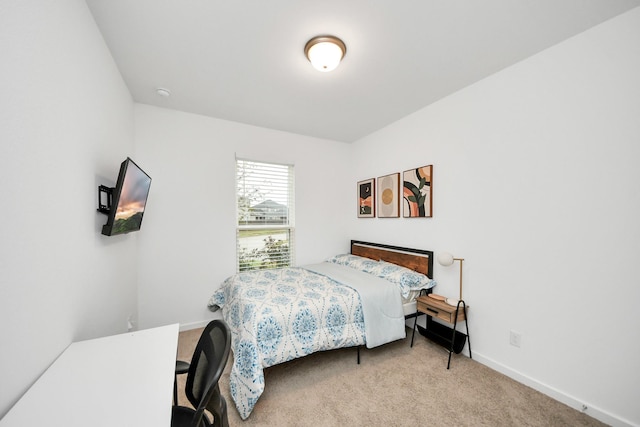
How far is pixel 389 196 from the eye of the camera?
3375mm

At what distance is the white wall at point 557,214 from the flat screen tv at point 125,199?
285cm

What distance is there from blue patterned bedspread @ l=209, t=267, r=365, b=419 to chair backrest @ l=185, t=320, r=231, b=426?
0.66 meters

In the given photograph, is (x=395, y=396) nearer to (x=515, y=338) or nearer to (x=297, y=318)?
(x=297, y=318)

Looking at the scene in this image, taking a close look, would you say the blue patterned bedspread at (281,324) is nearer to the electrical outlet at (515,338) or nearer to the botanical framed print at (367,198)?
the electrical outlet at (515,338)

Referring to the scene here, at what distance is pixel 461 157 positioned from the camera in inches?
99.0

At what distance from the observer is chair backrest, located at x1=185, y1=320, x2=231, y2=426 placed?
Answer: 90 centimetres

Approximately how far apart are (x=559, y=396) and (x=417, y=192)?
81.2 inches

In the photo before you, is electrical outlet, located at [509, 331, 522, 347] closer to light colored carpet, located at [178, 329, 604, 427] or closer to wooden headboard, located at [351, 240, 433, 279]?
light colored carpet, located at [178, 329, 604, 427]

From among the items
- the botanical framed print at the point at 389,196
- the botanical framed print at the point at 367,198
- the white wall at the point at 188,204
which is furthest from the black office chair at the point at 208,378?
the botanical framed print at the point at 367,198

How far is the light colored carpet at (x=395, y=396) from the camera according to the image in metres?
1.69

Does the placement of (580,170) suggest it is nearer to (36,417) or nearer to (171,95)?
(36,417)

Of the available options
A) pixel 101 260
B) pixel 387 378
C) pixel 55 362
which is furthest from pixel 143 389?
pixel 387 378

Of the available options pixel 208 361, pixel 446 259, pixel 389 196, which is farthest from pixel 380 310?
pixel 208 361

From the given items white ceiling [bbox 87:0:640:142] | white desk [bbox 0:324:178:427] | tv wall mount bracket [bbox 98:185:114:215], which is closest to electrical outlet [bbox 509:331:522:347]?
white ceiling [bbox 87:0:640:142]
